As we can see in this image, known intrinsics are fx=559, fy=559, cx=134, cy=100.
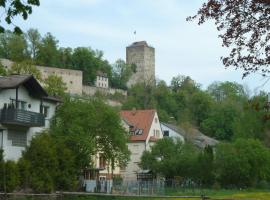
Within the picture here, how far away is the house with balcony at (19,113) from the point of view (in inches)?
1754

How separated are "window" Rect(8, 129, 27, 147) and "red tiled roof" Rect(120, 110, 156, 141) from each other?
35.0 m

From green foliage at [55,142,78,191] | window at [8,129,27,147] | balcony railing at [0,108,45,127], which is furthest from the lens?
window at [8,129,27,147]

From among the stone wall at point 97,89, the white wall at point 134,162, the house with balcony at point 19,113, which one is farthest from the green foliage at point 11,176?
the stone wall at point 97,89

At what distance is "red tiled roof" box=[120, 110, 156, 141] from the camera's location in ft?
267

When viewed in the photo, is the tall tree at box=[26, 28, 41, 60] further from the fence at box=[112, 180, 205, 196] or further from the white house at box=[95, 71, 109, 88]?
the fence at box=[112, 180, 205, 196]

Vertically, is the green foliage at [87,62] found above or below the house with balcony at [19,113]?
above

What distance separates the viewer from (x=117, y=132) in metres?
52.4

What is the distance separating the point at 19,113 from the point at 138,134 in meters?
38.4

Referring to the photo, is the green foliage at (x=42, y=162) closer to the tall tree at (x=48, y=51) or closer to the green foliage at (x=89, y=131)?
the green foliage at (x=89, y=131)

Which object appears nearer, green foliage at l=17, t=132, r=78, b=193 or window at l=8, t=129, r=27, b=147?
green foliage at l=17, t=132, r=78, b=193

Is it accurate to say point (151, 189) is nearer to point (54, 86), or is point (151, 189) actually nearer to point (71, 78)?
point (54, 86)

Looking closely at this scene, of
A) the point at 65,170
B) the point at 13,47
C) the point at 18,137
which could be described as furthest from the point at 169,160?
the point at 13,47

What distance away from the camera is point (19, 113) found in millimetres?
44938

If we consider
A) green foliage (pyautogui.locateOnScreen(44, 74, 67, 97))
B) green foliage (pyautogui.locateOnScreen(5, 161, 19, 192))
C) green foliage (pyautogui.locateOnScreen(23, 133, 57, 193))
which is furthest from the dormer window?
green foliage (pyautogui.locateOnScreen(44, 74, 67, 97))
